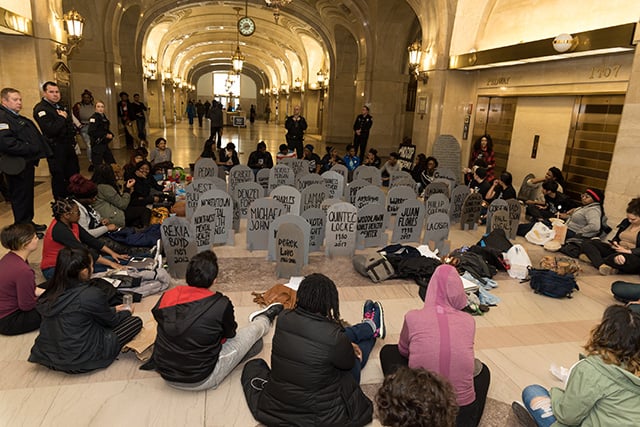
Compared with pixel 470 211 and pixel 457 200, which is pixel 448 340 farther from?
pixel 457 200

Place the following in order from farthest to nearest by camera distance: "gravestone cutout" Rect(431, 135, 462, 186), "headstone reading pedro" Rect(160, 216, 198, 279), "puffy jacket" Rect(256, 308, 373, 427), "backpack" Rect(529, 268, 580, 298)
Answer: "gravestone cutout" Rect(431, 135, 462, 186), "backpack" Rect(529, 268, 580, 298), "headstone reading pedro" Rect(160, 216, 198, 279), "puffy jacket" Rect(256, 308, 373, 427)

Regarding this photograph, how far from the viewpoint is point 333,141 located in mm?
22891

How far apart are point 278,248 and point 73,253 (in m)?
2.48

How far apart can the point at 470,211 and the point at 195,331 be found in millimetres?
6303

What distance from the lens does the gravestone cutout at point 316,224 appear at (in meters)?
6.11

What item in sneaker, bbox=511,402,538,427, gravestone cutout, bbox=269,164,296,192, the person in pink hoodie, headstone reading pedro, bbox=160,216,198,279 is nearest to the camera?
the person in pink hoodie

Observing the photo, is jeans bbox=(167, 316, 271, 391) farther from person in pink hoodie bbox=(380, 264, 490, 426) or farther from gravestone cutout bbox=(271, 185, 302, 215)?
gravestone cutout bbox=(271, 185, 302, 215)

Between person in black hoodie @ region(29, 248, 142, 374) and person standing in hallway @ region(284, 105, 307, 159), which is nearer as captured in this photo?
person in black hoodie @ region(29, 248, 142, 374)

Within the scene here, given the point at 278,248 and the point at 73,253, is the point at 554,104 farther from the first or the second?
the point at 73,253

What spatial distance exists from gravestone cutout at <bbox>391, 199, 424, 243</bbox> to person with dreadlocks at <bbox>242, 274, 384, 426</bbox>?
396 cm

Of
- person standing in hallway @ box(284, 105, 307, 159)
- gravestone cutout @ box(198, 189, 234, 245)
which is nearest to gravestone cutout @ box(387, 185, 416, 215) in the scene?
gravestone cutout @ box(198, 189, 234, 245)

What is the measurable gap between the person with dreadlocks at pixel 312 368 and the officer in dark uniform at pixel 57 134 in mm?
6222

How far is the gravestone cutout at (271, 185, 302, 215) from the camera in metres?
6.74

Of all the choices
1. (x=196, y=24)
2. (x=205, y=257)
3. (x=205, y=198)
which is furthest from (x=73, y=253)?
(x=196, y=24)
